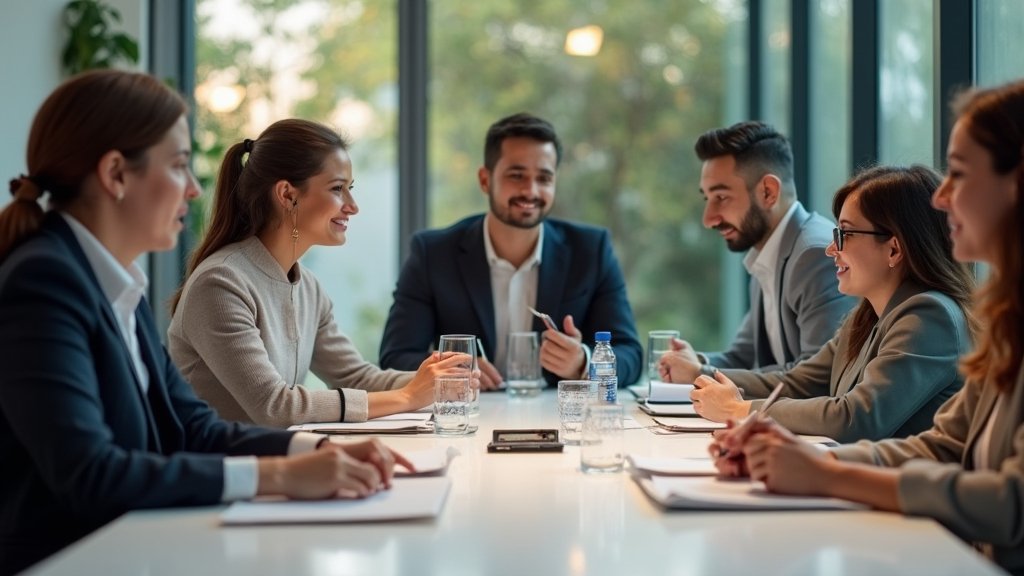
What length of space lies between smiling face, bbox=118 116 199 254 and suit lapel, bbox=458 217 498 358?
1.90 meters

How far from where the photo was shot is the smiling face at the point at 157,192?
1877 millimetres

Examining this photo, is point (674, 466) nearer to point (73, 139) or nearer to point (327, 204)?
point (73, 139)

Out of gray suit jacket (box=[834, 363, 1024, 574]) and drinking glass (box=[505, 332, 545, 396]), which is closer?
gray suit jacket (box=[834, 363, 1024, 574])

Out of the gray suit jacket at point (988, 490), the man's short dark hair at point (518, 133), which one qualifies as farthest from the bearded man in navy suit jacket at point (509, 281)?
the gray suit jacket at point (988, 490)

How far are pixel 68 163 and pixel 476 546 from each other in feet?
2.96

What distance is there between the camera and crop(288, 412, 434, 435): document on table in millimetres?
2473

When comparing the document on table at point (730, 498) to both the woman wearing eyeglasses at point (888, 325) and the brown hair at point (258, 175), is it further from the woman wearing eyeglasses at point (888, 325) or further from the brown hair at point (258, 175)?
the brown hair at point (258, 175)

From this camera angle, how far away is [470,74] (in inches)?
216

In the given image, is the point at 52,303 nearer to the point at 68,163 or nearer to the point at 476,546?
the point at 68,163

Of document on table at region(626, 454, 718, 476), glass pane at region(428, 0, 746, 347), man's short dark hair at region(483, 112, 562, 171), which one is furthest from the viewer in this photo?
glass pane at region(428, 0, 746, 347)

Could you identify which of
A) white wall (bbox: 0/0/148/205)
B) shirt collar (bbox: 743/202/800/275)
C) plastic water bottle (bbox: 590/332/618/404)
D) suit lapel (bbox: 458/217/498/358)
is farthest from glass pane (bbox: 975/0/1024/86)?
white wall (bbox: 0/0/148/205)

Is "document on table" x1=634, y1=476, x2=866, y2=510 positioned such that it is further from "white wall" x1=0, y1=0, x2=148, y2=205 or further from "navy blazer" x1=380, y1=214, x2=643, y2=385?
"white wall" x1=0, y1=0, x2=148, y2=205

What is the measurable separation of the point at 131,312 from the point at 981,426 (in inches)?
56.4

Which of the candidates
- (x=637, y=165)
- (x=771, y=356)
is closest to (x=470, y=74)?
(x=637, y=165)
